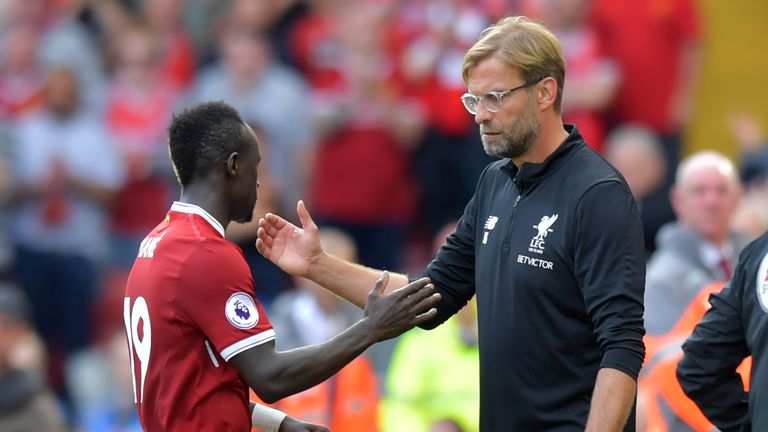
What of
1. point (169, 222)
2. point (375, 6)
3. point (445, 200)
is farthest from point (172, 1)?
point (169, 222)

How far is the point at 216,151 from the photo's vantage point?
14.8ft

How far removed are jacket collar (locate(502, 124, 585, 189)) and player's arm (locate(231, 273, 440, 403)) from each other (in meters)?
0.48

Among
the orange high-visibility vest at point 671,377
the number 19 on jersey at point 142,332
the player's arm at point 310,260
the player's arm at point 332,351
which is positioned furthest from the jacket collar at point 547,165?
the orange high-visibility vest at point 671,377

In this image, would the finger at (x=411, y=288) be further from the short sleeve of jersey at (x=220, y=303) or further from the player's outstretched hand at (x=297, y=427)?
the player's outstretched hand at (x=297, y=427)

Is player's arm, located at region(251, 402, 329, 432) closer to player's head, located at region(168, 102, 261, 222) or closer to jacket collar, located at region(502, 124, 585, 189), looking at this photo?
player's head, located at region(168, 102, 261, 222)

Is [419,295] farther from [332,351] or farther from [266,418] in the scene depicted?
[266,418]

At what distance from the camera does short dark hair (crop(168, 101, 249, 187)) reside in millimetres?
4500

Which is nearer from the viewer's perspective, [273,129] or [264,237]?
[264,237]

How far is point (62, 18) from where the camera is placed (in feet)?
34.6

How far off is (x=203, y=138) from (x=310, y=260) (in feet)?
2.37

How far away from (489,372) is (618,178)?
0.75 metres

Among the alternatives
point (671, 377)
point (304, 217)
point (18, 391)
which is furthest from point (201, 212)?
point (18, 391)

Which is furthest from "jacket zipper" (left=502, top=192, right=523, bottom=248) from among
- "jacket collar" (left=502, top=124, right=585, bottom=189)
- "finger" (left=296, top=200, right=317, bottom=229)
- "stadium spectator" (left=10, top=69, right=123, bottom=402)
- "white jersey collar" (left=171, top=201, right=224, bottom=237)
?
"stadium spectator" (left=10, top=69, right=123, bottom=402)

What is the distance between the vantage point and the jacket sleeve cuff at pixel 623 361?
4.21 metres
